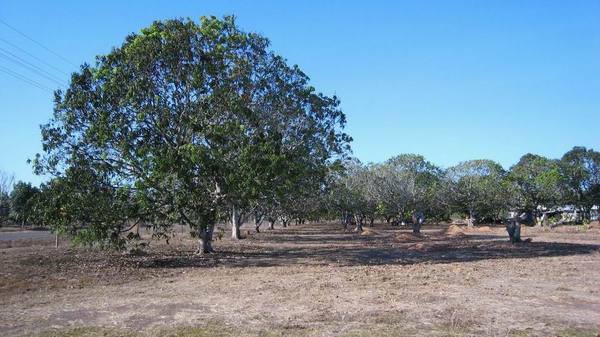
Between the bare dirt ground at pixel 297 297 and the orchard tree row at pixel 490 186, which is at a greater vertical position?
the orchard tree row at pixel 490 186

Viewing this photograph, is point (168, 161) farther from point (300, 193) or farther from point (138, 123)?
point (300, 193)

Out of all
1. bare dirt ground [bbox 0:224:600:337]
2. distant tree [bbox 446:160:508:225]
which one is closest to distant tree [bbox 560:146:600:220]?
distant tree [bbox 446:160:508:225]

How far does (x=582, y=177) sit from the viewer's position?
224ft

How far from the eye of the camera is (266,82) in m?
20.2

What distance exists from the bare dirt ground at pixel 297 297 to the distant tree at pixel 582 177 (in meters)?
53.7

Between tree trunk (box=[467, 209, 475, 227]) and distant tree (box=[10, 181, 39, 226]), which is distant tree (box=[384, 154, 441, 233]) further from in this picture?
distant tree (box=[10, 181, 39, 226])

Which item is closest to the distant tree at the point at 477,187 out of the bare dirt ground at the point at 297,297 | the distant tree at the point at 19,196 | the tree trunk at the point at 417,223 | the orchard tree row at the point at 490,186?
the orchard tree row at the point at 490,186

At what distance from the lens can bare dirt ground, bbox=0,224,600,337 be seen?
8.34 meters

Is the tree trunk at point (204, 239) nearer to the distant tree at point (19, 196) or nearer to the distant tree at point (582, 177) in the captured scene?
the distant tree at point (19, 196)

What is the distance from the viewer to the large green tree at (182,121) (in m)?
17.9

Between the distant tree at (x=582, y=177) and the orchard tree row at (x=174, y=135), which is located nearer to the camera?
the orchard tree row at (x=174, y=135)

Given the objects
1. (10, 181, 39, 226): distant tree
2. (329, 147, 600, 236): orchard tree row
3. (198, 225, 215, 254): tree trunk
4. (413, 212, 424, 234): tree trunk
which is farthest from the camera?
(10, 181, 39, 226): distant tree

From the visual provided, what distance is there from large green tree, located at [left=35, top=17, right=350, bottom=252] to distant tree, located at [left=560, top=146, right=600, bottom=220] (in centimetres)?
5794

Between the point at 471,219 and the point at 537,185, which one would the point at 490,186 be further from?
the point at 537,185
